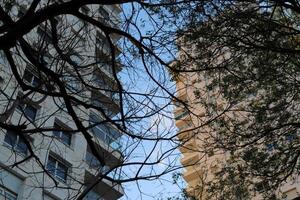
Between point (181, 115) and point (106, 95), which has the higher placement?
point (106, 95)

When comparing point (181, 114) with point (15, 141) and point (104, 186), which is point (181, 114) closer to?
point (15, 141)

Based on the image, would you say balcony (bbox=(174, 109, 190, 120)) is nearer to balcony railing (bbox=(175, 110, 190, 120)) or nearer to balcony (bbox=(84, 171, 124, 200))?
balcony railing (bbox=(175, 110, 190, 120))

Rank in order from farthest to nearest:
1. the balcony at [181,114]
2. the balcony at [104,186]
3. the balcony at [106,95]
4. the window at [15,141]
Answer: the window at [15,141], the balcony at [181,114], the balcony at [106,95], the balcony at [104,186]

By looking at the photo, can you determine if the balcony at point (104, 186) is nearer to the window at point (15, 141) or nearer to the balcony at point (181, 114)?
the window at point (15, 141)

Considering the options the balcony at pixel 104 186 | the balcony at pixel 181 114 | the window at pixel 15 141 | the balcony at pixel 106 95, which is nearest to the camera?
the balcony at pixel 104 186

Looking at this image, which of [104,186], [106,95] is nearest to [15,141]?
[104,186]

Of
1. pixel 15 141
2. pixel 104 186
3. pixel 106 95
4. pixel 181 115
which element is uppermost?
pixel 104 186

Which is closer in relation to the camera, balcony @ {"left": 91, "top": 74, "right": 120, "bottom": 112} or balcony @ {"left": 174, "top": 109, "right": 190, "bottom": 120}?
balcony @ {"left": 91, "top": 74, "right": 120, "bottom": 112}

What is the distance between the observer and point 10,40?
17.5 feet

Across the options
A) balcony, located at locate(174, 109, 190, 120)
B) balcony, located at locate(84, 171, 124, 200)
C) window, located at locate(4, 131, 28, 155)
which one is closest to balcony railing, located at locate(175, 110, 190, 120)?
balcony, located at locate(174, 109, 190, 120)

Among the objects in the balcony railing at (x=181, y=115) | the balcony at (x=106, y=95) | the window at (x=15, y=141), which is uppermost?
the window at (x=15, y=141)

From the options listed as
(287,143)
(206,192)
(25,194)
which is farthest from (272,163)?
(25,194)

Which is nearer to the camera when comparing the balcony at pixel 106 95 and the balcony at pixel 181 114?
the balcony at pixel 106 95

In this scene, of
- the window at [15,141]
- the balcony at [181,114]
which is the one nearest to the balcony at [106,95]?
the balcony at [181,114]
